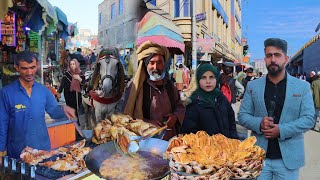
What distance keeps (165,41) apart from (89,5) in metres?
0.53

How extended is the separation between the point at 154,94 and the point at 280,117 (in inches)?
34.5

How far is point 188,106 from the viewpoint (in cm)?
249

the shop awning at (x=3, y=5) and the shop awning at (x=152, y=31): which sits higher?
the shop awning at (x=3, y=5)

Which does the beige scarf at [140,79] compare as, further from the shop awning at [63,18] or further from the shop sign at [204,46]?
the shop sign at [204,46]

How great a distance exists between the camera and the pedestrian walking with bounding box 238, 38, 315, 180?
2307 millimetres

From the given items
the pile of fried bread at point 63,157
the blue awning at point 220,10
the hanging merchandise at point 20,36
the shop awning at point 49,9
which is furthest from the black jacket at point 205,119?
the blue awning at point 220,10

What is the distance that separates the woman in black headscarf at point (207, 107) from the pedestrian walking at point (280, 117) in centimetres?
19

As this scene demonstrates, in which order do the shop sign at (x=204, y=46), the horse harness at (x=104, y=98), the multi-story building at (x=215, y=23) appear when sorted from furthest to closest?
the shop sign at (x=204, y=46) < the multi-story building at (x=215, y=23) < the horse harness at (x=104, y=98)

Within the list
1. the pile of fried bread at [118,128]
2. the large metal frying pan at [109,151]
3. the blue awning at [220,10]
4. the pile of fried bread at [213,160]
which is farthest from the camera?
the blue awning at [220,10]

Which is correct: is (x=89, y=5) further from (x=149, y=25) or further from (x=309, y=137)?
(x=309, y=137)

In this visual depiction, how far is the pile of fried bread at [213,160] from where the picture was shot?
1379 mm

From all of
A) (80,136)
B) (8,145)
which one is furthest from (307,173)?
(8,145)

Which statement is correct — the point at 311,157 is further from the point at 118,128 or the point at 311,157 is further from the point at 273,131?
the point at 118,128

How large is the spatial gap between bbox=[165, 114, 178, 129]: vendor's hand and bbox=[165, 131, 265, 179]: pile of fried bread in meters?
0.71
